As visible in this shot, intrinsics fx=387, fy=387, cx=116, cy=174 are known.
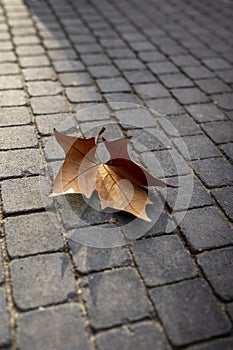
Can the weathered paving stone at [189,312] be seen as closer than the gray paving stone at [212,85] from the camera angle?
Yes

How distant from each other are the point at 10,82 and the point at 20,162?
121 cm

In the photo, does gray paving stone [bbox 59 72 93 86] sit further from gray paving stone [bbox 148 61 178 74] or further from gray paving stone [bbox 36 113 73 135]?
gray paving stone [bbox 148 61 178 74]

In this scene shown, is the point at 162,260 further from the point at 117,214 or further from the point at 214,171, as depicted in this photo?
the point at 214,171

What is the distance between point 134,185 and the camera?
2.10 meters

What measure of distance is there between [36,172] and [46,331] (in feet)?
3.37

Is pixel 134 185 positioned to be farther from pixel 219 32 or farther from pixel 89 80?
pixel 219 32

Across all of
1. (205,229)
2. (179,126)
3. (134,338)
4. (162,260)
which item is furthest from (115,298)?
(179,126)

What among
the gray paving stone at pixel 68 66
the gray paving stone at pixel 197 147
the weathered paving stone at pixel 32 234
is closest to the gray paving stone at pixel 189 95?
the gray paving stone at pixel 197 147

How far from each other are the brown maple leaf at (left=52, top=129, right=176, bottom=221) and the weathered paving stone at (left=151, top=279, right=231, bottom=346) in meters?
0.37

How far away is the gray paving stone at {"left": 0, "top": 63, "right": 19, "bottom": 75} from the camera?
3.47 metres

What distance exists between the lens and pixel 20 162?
2400mm

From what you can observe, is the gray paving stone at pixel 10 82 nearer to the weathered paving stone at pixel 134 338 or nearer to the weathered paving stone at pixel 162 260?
the weathered paving stone at pixel 162 260

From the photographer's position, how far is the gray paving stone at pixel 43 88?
125 inches

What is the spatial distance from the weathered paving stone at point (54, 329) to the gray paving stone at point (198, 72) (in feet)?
8.74
